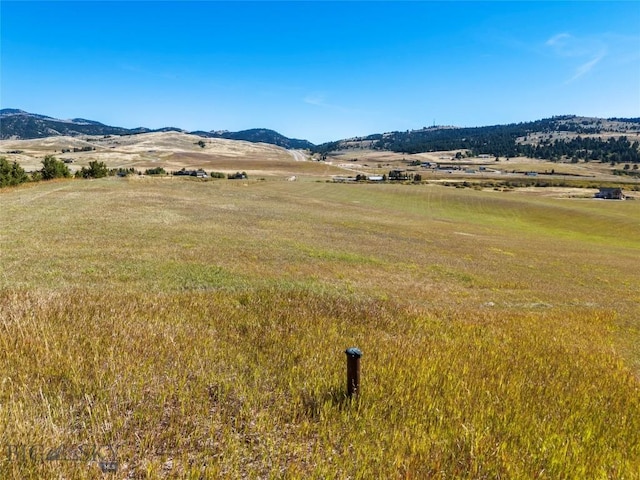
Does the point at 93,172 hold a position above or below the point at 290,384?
above

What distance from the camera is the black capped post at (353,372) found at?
16.6 feet

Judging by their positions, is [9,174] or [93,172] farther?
[93,172]

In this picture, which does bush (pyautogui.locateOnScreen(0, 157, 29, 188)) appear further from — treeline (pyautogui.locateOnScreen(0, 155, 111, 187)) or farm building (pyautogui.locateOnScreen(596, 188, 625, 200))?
farm building (pyautogui.locateOnScreen(596, 188, 625, 200))

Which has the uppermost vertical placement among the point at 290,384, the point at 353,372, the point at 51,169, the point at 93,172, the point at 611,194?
the point at 51,169

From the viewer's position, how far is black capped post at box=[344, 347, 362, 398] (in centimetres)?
506

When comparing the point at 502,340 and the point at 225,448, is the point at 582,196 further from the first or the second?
the point at 225,448

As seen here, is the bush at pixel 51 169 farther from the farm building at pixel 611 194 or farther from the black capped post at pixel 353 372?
the farm building at pixel 611 194

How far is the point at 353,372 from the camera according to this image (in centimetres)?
514

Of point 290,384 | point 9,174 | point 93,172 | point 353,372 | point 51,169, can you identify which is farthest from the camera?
point 93,172

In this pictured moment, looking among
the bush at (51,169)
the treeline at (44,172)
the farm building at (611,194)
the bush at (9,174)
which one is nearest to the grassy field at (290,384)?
the bush at (9,174)

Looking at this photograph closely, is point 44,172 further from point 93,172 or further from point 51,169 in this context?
point 93,172

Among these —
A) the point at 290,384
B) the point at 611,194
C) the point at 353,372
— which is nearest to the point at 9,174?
the point at 290,384

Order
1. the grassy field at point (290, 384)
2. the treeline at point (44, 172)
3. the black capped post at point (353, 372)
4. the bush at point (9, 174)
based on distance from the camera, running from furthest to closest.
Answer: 1. the treeline at point (44, 172)
2. the bush at point (9, 174)
3. the black capped post at point (353, 372)
4. the grassy field at point (290, 384)

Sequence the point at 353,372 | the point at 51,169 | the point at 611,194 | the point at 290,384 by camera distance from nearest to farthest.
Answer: the point at 353,372, the point at 290,384, the point at 51,169, the point at 611,194
